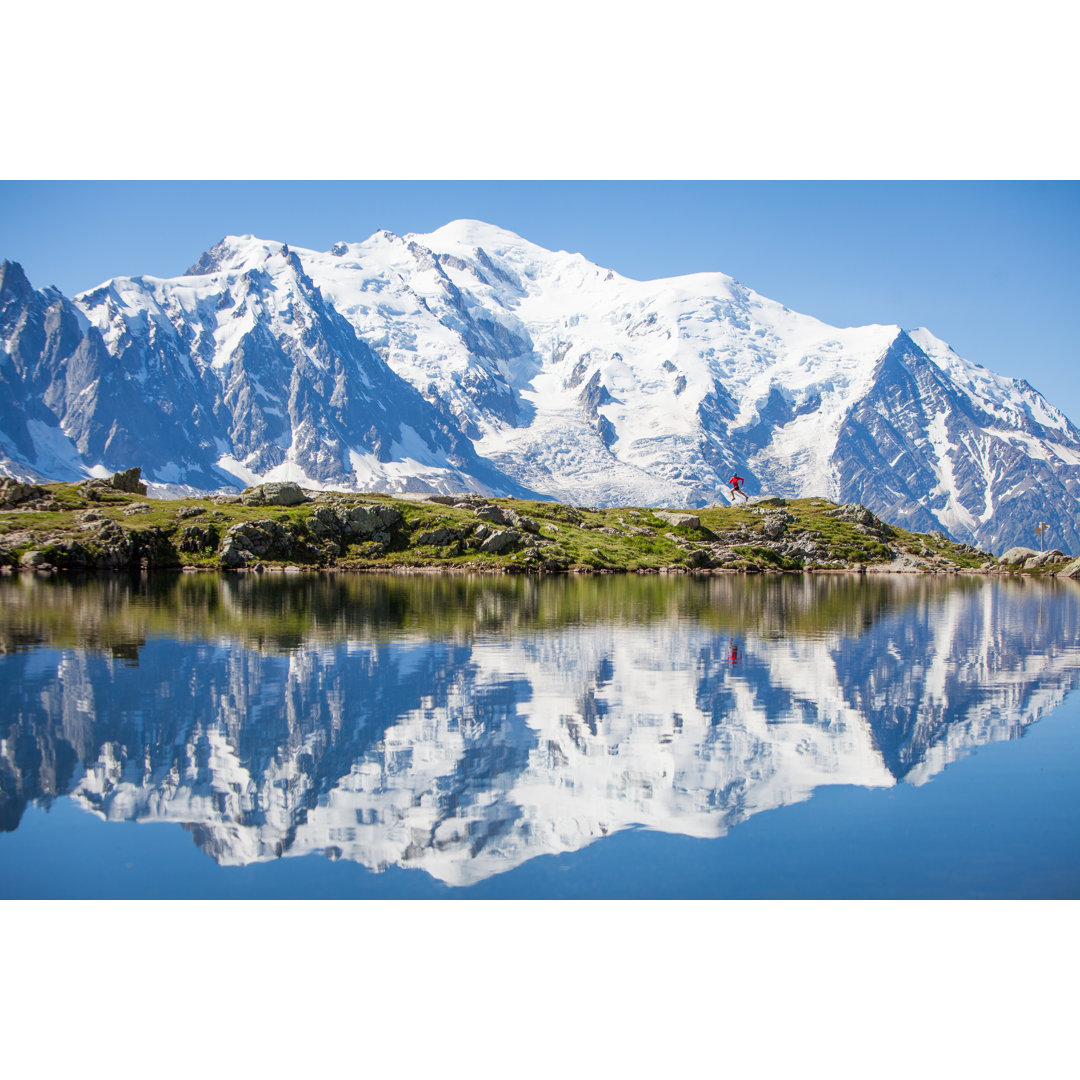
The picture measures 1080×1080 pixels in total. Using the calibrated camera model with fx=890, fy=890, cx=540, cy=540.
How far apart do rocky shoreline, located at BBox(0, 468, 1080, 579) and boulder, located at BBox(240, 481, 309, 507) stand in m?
0.28

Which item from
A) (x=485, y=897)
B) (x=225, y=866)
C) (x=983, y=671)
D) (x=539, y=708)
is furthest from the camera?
(x=983, y=671)

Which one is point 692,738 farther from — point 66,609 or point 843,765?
point 66,609

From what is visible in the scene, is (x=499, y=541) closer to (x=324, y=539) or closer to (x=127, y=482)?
(x=324, y=539)

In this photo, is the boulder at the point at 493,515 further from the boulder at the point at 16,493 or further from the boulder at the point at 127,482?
the boulder at the point at 16,493

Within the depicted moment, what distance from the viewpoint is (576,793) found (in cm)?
2883

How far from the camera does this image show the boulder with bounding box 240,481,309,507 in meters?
178

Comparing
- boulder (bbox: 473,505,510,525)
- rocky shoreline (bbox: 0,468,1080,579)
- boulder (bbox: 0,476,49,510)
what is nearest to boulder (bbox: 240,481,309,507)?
rocky shoreline (bbox: 0,468,1080,579)

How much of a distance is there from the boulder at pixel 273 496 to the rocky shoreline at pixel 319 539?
284 millimetres

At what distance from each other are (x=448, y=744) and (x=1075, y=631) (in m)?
65.5

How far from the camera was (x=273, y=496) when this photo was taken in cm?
17950

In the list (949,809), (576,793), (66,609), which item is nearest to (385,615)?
(66,609)

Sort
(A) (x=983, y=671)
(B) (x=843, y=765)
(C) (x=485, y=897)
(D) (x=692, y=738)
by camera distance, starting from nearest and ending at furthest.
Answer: (C) (x=485, y=897) → (B) (x=843, y=765) → (D) (x=692, y=738) → (A) (x=983, y=671)

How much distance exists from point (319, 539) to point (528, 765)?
136 meters

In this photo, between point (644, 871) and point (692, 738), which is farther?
point (692, 738)
